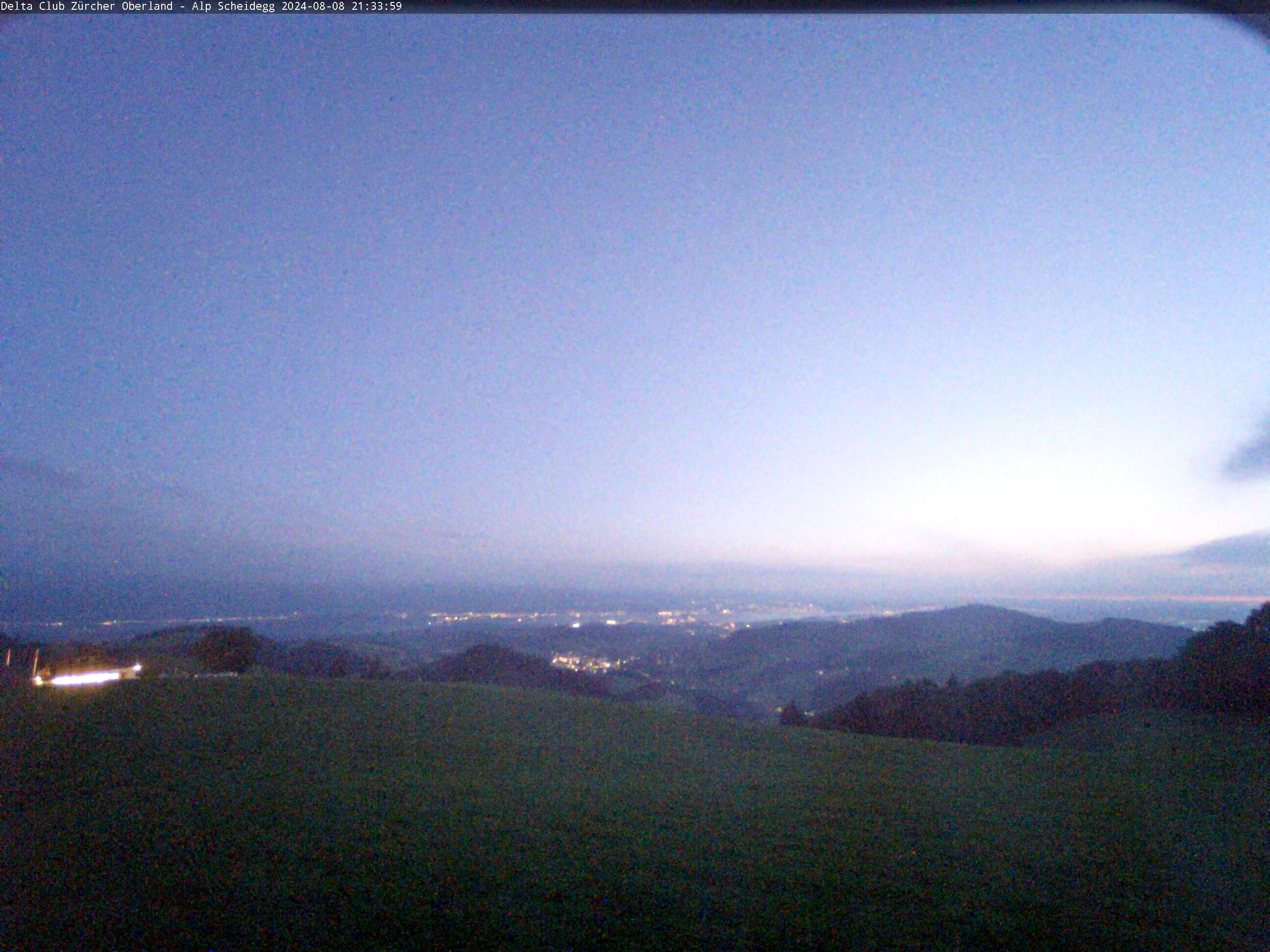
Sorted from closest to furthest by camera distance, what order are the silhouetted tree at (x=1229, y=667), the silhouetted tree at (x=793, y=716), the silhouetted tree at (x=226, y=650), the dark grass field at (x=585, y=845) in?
the dark grass field at (x=585, y=845) < the silhouetted tree at (x=1229, y=667) < the silhouetted tree at (x=226, y=650) < the silhouetted tree at (x=793, y=716)

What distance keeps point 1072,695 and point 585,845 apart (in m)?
19.6

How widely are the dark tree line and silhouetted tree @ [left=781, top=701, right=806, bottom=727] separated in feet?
1.93

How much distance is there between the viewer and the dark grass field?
4.62 meters

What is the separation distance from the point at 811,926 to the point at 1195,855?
465cm

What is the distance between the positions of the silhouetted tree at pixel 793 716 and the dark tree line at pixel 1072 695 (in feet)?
1.93

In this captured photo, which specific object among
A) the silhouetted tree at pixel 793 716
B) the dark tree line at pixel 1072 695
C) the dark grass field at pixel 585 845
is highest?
the dark grass field at pixel 585 845

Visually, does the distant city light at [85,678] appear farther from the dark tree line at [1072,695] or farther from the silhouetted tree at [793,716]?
the dark tree line at [1072,695]

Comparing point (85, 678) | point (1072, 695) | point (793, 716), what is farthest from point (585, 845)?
point (1072, 695)

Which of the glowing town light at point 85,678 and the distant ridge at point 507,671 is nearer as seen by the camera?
the glowing town light at point 85,678

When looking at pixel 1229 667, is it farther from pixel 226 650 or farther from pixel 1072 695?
pixel 226 650

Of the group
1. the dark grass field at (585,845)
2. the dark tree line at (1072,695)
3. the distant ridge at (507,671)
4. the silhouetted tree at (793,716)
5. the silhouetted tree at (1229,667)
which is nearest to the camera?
the dark grass field at (585,845)

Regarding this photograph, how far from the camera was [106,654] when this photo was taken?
19969 millimetres

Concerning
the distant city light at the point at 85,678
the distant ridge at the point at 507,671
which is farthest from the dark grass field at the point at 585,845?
the distant ridge at the point at 507,671

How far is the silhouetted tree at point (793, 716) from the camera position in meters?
22.4
